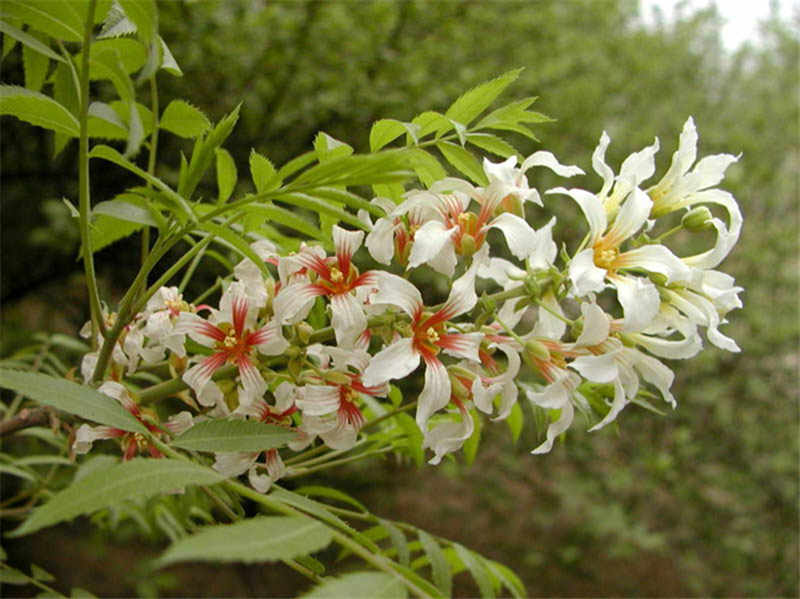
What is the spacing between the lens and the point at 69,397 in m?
0.54

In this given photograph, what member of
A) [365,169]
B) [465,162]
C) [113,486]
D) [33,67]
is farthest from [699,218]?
[33,67]

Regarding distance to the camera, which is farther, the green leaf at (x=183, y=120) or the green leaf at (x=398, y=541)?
the green leaf at (x=398, y=541)

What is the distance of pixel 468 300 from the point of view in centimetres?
63

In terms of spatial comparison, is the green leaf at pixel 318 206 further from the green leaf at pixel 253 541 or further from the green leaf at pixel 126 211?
the green leaf at pixel 253 541

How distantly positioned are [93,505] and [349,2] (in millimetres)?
2215

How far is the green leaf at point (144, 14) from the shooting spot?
0.53 meters

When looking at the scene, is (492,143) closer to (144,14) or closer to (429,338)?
(429,338)

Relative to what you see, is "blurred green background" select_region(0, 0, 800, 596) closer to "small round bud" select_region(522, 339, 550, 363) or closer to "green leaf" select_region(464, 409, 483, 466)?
"green leaf" select_region(464, 409, 483, 466)

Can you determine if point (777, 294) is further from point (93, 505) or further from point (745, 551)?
point (93, 505)

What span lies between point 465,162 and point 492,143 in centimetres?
4

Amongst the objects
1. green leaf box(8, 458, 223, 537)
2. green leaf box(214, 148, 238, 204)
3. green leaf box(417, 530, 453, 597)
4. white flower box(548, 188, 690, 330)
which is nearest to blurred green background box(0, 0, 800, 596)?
green leaf box(214, 148, 238, 204)

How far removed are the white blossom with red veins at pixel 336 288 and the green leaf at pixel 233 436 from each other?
9cm

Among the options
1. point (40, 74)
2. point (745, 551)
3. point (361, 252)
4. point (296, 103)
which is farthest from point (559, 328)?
point (745, 551)

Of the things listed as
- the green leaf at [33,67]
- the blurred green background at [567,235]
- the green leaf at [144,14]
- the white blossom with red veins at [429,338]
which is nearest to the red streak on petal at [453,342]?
the white blossom with red veins at [429,338]
